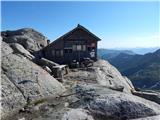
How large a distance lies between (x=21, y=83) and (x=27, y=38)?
3326cm

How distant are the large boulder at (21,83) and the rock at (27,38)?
2752 centimetres

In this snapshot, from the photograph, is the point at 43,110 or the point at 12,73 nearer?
the point at 43,110

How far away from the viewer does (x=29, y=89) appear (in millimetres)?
18625

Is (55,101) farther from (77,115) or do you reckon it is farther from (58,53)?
(58,53)

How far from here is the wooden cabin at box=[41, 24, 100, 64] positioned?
48.0 meters

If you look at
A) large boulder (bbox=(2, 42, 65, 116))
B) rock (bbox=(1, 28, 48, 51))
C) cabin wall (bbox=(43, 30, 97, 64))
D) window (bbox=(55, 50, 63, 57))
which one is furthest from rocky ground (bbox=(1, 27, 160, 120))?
rock (bbox=(1, 28, 48, 51))

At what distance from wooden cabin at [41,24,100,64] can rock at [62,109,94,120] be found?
3222 cm

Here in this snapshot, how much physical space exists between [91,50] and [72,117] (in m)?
34.4

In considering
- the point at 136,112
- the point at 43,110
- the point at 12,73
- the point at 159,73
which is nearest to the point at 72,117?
the point at 43,110


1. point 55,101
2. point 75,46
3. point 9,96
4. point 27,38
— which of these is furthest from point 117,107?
point 27,38

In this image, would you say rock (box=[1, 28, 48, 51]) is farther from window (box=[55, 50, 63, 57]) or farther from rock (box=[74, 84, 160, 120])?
rock (box=[74, 84, 160, 120])

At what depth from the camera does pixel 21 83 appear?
734 inches

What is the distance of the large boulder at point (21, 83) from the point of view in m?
17.2

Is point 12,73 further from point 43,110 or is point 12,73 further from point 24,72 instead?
point 43,110
